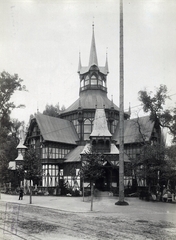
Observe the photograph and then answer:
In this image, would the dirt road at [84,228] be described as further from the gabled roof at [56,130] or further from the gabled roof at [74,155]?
the gabled roof at [56,130]

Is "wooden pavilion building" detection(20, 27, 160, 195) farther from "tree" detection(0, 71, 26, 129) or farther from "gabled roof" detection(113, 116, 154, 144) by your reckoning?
"tree" detection(0, 71, 26, 129)

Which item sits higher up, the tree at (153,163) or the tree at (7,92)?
the tree at (7,92)

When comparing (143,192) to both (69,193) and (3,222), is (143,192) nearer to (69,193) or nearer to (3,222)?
(69,193)

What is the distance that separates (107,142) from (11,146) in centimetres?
3588

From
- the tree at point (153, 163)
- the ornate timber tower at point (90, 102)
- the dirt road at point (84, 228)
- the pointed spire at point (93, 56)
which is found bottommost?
the dirt road at point (84, 228)

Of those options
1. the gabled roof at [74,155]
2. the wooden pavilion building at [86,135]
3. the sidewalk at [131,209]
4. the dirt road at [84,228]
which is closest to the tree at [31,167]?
the sidewalk at [131,209]

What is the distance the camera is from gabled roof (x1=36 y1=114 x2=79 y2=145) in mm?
45281

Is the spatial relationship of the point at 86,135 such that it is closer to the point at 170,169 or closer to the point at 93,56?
the point at 93,56

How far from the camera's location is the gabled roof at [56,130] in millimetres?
45281

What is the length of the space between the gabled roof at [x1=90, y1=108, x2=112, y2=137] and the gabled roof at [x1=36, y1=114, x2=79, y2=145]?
6792 mm

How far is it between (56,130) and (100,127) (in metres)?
8.77

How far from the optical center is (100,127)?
1662 inches

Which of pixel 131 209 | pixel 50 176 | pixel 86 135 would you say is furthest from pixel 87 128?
pixel 131 209

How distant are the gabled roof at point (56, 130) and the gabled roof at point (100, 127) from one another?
679 cm
